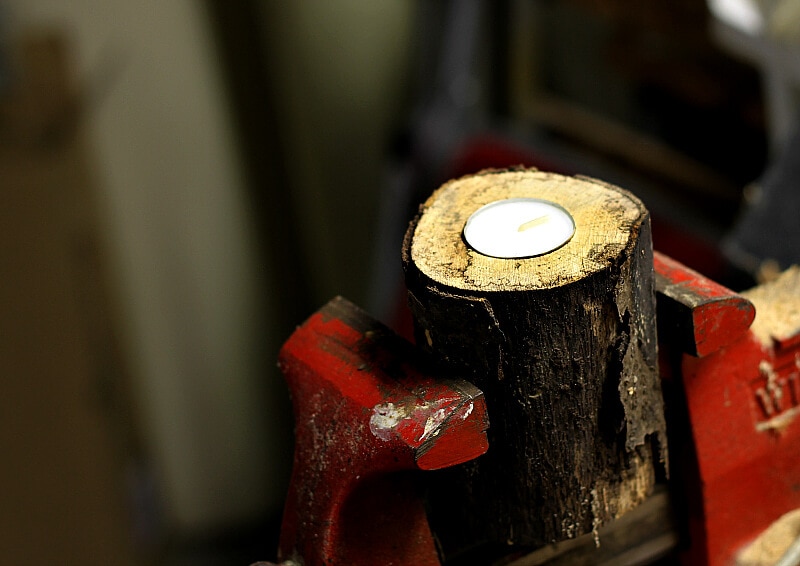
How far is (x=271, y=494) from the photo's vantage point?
3.25 meters

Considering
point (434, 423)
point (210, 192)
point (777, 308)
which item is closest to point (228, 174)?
point (210, 192)

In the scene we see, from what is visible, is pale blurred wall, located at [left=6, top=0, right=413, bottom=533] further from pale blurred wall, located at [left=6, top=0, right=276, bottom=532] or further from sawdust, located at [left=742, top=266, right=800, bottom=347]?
sawdust, located at [left=742, top=266, right=800, bottom=347]

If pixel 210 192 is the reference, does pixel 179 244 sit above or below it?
Result: below

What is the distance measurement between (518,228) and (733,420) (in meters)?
0.32

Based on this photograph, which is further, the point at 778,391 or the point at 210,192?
the point at 210,192

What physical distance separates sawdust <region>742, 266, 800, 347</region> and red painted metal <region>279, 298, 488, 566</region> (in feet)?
1.21

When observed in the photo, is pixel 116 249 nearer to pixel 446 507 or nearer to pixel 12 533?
pixel 12 533

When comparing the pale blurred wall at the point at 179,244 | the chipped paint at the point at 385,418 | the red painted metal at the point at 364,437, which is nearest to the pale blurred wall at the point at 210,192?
the pale blurred wall at the point at 179,244

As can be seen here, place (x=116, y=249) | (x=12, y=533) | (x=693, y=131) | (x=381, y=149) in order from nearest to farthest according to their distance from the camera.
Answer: (x=693, y=131)
(x=12, y=533)
(x=116, y=249)
(x=381, y=149)

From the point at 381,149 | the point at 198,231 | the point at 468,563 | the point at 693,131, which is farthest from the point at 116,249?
the point at 468,563

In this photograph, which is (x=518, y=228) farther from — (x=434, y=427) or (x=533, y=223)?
(x=434, y=427)

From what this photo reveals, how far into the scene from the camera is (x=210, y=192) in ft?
9.55

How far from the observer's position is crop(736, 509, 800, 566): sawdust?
103 centimetres

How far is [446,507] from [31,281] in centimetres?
196
